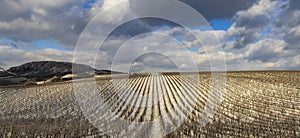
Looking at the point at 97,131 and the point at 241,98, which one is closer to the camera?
Result: the point at 97,131

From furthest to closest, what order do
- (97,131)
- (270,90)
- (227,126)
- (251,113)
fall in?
1. (270,90)
2. (251,113)
3. (227,126)
4. (97,131)

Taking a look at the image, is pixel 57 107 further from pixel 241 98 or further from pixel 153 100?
pixel 241 98

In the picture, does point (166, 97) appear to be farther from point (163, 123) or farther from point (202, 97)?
point (163, 123)

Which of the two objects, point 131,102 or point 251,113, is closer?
point 251,113

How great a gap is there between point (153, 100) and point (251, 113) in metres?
6.30

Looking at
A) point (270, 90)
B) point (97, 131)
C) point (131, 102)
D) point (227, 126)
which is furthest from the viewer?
point (270, 90)

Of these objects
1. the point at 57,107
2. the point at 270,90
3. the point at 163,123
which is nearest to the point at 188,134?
the point at 163,123

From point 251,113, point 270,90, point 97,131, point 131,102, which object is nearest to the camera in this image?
point 97,131

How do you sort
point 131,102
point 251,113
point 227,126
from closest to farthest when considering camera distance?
point 227,126 < point 251,113 < point 131,102

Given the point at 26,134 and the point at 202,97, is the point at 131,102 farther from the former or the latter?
the point at 26,134

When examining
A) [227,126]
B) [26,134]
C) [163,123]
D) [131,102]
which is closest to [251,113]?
[227,126]

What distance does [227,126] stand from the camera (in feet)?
46.0

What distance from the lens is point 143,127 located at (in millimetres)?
13250

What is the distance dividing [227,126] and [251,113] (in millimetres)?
3765
